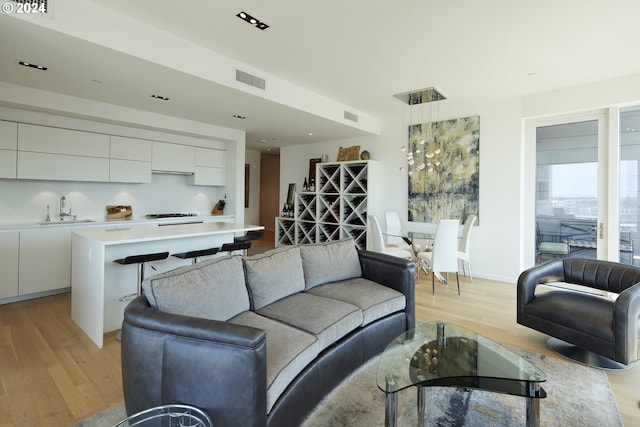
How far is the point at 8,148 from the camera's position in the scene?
3.81 meters

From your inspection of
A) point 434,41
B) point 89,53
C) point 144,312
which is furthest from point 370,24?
point 144,312

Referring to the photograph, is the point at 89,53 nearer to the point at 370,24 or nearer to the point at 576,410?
the point at 370,24

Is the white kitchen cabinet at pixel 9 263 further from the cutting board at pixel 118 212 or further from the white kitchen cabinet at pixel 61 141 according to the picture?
the cutting board at pixel 118 212

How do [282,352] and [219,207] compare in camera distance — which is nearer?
[282,352]

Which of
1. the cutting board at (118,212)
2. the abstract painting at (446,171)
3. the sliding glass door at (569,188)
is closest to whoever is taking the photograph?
the sliding glass door at (569,188)

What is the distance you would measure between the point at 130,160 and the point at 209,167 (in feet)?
4.48

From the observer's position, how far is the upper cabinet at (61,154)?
13.0ft

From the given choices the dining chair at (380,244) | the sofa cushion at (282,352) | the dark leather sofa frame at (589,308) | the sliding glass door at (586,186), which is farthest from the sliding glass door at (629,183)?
the sofa cushion at (282,352)

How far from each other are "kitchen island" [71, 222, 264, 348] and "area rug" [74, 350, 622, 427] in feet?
3.92

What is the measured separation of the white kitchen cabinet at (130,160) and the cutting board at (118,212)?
0.50 meters

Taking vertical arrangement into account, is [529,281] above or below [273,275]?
below

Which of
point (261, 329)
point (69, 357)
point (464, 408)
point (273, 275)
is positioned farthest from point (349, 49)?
point (69, 357)

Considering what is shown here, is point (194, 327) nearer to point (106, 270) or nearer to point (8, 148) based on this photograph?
point (106, 270)

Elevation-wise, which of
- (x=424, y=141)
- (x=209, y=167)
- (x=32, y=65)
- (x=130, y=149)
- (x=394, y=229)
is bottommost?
(x=394, y=229)
